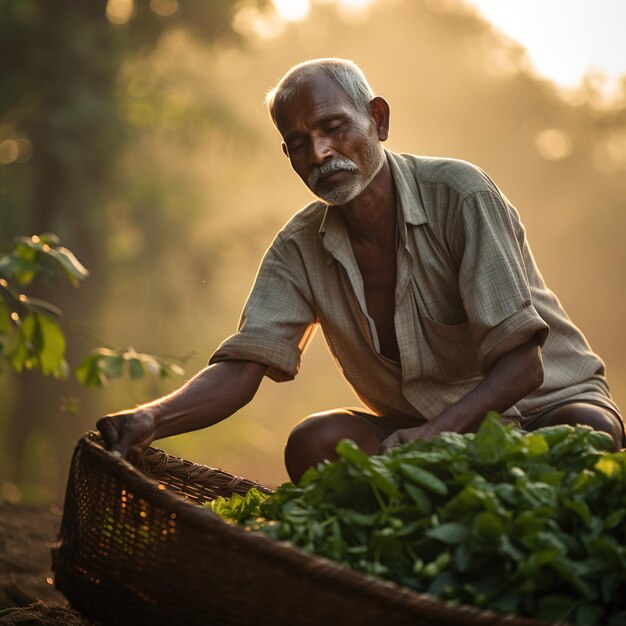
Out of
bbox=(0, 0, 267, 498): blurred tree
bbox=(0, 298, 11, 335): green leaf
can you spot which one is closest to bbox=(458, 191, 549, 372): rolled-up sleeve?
bbox=(0, 298, 11, 335): green leaf

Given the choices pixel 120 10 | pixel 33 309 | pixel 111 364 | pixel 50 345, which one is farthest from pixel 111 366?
pixel 120 10

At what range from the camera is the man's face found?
273 centimetres

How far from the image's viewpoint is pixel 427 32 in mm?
21797

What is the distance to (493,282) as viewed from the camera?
8.45 ft

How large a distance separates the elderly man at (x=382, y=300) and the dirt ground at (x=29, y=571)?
19.3 inches

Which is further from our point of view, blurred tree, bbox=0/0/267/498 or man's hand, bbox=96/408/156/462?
blurred tree, bbox=0/0/267/498

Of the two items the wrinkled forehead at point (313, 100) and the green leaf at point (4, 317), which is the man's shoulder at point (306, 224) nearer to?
the wrinkled forehead at point (313, 100)

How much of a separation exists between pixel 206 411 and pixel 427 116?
1988cm

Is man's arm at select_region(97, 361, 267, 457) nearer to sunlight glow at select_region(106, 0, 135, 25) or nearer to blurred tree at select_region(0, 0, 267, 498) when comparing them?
blurred tree at select_region(0, 0, 267, 498)

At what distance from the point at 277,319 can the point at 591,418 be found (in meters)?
0.94

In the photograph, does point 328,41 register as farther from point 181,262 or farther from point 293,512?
point 293,512

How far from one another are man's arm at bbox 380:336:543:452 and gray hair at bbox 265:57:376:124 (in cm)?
85

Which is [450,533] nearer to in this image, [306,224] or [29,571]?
[306,224]

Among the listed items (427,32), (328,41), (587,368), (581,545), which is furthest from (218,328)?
(581,545)
